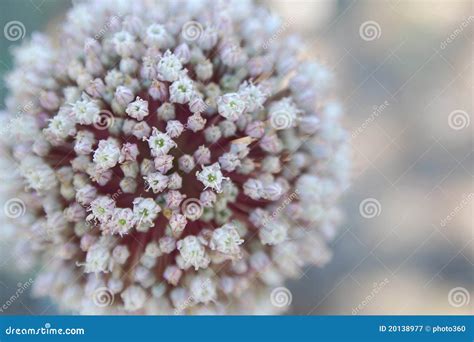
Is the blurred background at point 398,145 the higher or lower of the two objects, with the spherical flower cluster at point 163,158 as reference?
higher

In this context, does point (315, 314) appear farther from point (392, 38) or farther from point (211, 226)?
point (392, 38)

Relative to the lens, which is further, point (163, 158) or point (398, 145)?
point (398, 145)

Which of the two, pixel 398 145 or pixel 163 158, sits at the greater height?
pixel 398 145

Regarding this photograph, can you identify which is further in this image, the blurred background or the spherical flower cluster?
the blurred background

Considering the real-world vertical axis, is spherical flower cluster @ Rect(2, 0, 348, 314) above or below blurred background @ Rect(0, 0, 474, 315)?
below

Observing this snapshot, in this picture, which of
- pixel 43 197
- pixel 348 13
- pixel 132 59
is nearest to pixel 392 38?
pixel 348 13
